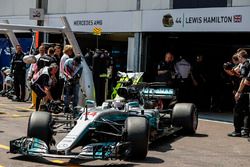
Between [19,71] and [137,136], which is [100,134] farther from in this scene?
[19,71]

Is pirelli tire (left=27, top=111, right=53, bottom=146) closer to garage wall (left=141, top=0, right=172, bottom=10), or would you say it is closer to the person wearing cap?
garage wall (left=141, top=0, right=172, bottom=10)

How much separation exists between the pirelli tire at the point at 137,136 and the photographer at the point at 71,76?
521 centimetres

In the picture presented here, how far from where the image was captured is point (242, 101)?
10344 millimetres

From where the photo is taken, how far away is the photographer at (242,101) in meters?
10.2

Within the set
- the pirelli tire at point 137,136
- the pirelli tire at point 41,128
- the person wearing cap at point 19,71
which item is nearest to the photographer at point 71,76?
the person wearing cap at point 19,71

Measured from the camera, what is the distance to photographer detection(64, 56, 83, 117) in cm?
1252

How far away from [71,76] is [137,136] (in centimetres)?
558

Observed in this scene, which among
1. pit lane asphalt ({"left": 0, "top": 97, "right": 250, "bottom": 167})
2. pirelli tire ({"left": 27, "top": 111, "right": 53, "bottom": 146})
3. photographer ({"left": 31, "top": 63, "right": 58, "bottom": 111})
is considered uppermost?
photographer ({"left": 31, "top": 63, "right": 58, "bottom": 111})

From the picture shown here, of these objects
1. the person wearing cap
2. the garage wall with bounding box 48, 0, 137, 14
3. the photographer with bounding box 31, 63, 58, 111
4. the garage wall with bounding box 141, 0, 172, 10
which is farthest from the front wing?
A: the garage wall with bounding box 48, 0, 137, 14

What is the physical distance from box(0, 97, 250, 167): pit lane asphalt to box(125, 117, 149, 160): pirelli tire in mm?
138

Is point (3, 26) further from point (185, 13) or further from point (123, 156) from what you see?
point (123, 156)

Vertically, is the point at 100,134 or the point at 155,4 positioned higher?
the point at 155,4

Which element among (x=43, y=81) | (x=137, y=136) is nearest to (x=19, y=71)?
(x=43, y=81)

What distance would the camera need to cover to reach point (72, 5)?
730 inches
